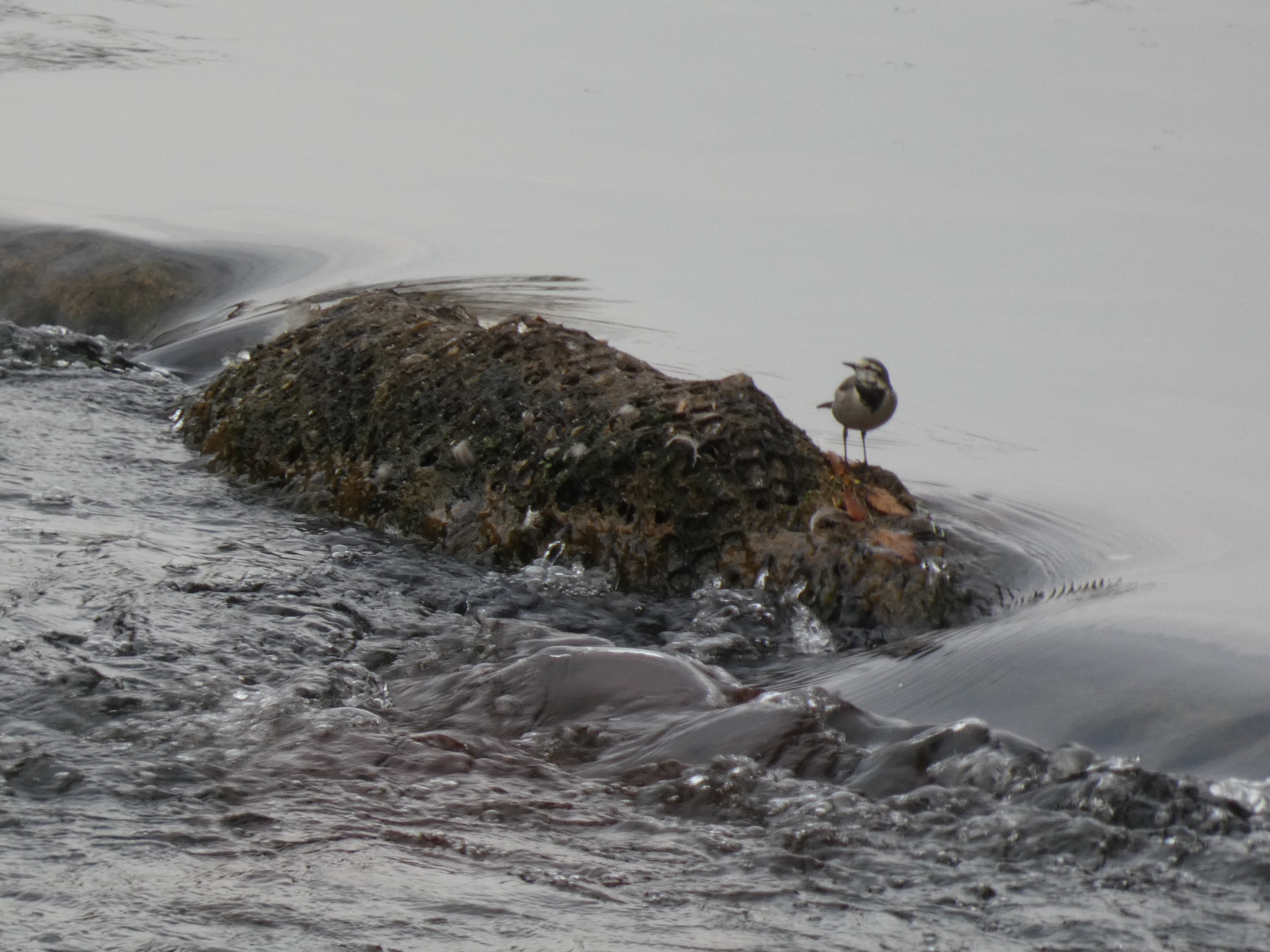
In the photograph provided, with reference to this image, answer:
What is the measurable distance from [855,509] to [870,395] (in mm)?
627

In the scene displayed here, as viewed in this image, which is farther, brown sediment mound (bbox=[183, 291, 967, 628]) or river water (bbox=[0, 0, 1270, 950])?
brown sediment mound (bbox=[183, 291, 967, 628])

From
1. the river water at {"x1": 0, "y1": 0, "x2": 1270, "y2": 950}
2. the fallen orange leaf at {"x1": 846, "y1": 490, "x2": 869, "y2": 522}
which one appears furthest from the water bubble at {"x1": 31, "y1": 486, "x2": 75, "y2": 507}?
the fallen orange leaf at {"x1": 846, "y1": 490, "x2": 869, "y2": 522}

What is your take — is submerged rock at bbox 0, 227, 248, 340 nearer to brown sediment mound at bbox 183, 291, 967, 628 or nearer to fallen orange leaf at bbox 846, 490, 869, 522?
brown sediment mound at bbox 183, 291, 967, 628

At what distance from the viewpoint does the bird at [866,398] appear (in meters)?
5.29

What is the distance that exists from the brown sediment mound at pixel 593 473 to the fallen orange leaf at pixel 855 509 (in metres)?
0.03

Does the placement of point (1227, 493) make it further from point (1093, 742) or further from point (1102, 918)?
point (1102, 918)

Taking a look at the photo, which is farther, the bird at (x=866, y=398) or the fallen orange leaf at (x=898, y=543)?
the bird at (x=866, y=398)

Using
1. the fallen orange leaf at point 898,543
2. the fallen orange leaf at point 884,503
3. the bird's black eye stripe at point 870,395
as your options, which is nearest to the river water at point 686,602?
the fallen orange leaf at point 898,543

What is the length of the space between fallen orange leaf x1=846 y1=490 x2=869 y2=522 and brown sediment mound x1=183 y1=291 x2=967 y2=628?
34 millimetres

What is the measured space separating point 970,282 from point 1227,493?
321 centimetres

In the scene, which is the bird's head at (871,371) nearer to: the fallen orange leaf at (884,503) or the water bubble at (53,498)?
the fallen orange leaf at (884,503)

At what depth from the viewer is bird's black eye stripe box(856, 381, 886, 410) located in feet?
17.3

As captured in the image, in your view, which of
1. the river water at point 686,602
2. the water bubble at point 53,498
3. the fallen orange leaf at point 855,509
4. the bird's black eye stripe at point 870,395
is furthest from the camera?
the water bubble at point 53,498

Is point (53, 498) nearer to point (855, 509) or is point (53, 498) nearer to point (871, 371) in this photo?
point (855, 509)
